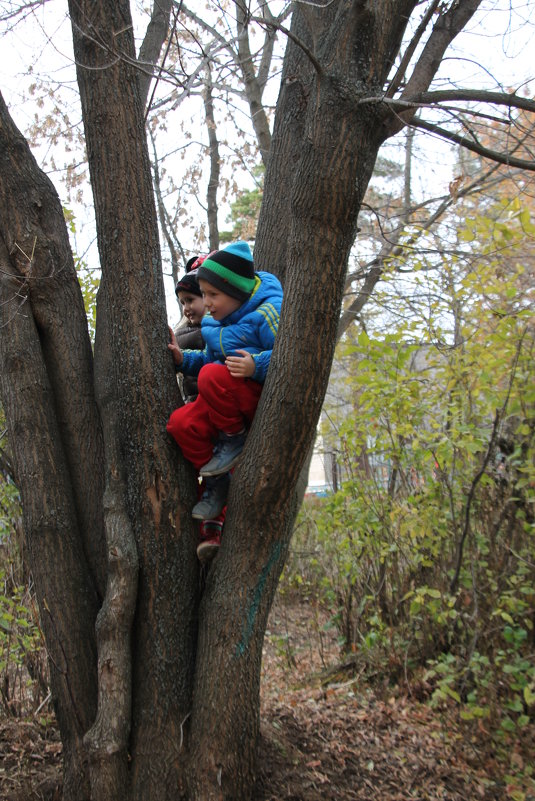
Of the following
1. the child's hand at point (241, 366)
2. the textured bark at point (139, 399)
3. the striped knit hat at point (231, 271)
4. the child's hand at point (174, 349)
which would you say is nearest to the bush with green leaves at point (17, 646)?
the textured bark at point (139, 399)

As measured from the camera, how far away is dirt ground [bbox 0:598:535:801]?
3203 mm

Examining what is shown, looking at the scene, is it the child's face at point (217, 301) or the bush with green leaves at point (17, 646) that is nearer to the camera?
the child's face at point (217, 301)

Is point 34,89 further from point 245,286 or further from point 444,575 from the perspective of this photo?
point 444,575

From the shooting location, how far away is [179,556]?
294cm

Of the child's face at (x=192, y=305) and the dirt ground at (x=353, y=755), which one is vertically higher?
the child's face at (x=192, y=305)

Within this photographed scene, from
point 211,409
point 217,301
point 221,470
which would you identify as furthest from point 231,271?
point 221,470

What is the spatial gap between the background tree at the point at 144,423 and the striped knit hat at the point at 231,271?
0.81ft

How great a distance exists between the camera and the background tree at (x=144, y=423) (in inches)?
104

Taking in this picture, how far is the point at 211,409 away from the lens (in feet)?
9.53

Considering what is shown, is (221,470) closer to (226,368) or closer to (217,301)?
(226,368)

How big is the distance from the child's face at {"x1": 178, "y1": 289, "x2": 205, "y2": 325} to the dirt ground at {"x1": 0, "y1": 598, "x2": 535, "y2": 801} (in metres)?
2.27

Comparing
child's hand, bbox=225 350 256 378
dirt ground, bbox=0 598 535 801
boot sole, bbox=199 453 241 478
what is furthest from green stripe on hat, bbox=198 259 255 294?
dirt ground, bbox=0 598 535 801

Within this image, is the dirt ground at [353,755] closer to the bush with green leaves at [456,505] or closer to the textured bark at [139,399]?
the bush with green leaves at [456,505]

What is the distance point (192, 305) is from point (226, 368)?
0.89 m
